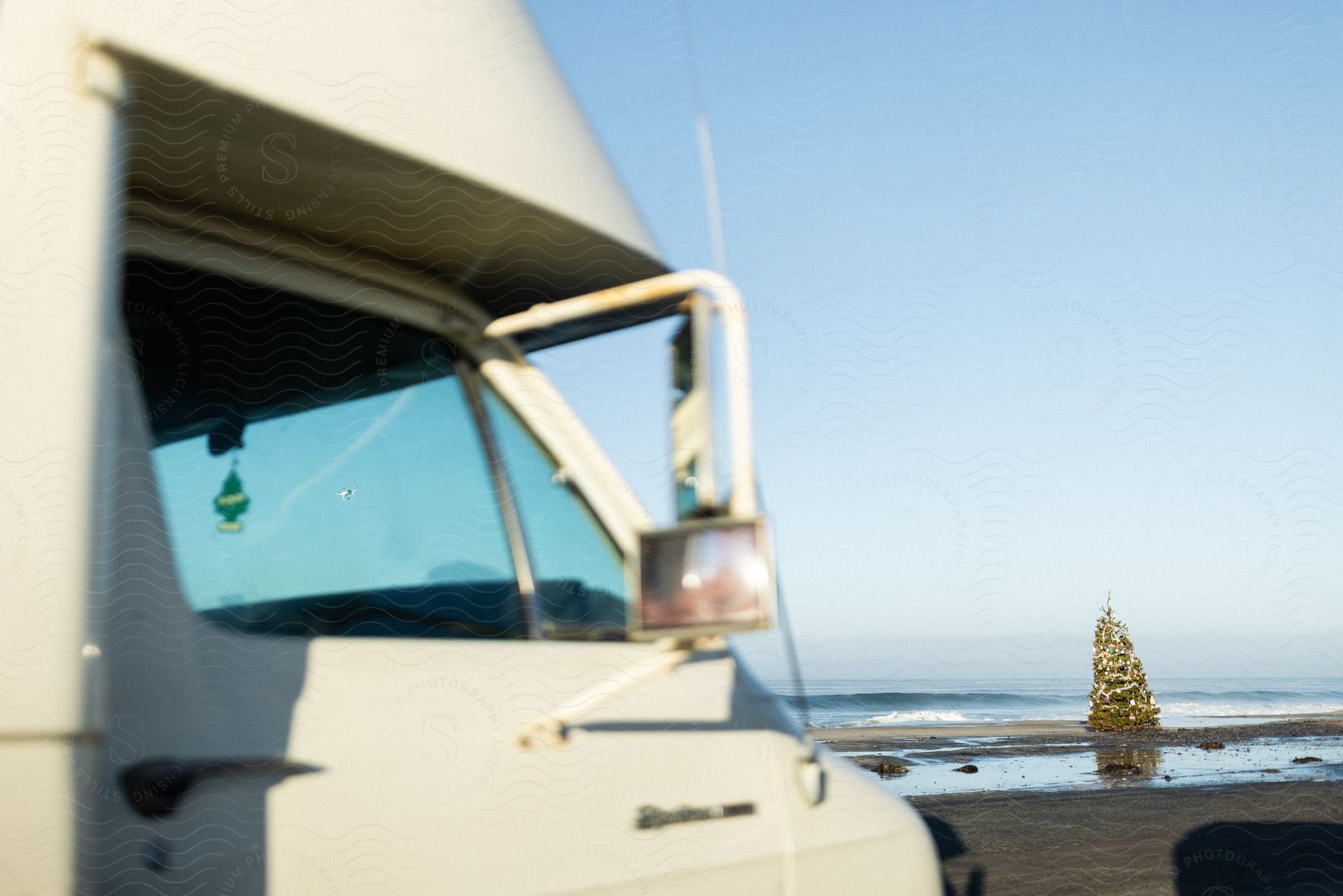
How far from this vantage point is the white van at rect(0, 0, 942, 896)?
1.44 m

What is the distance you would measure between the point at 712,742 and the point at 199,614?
0.96 metres

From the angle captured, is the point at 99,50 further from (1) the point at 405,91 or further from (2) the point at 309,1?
(1) the point at 405,91

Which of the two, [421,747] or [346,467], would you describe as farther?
[346,467]

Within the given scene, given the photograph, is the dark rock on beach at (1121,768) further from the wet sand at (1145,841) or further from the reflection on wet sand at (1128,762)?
the wet sand at (1145,841)

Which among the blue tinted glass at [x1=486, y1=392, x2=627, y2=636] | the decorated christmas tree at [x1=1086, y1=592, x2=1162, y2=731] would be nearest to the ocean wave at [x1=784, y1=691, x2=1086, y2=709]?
the decorated christmas tree at [x1=1086, y1=592, x2=1162, y2=731]

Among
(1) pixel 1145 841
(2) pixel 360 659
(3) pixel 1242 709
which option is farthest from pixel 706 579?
(3) pixel 1242 709

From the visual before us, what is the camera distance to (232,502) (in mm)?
1807

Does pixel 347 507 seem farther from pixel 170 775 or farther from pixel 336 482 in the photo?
pixel 170 775

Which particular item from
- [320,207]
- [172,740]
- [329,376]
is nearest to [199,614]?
[172,740]

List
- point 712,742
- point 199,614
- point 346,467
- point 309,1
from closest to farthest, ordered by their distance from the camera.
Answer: point 199,614, point 309,1, point 346,467, point 712,742

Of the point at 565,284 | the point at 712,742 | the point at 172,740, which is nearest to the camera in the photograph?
the point at 172,740

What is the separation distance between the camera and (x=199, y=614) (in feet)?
5.48

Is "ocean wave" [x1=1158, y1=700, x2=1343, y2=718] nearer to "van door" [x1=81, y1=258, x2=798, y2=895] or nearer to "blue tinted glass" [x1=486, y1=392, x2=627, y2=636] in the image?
"blue tinted glass" [x1=486, y1=392, x2=627, y2=636]

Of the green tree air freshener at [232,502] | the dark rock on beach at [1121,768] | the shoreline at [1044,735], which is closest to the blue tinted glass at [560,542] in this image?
the green tree air freshener at [232,502]
